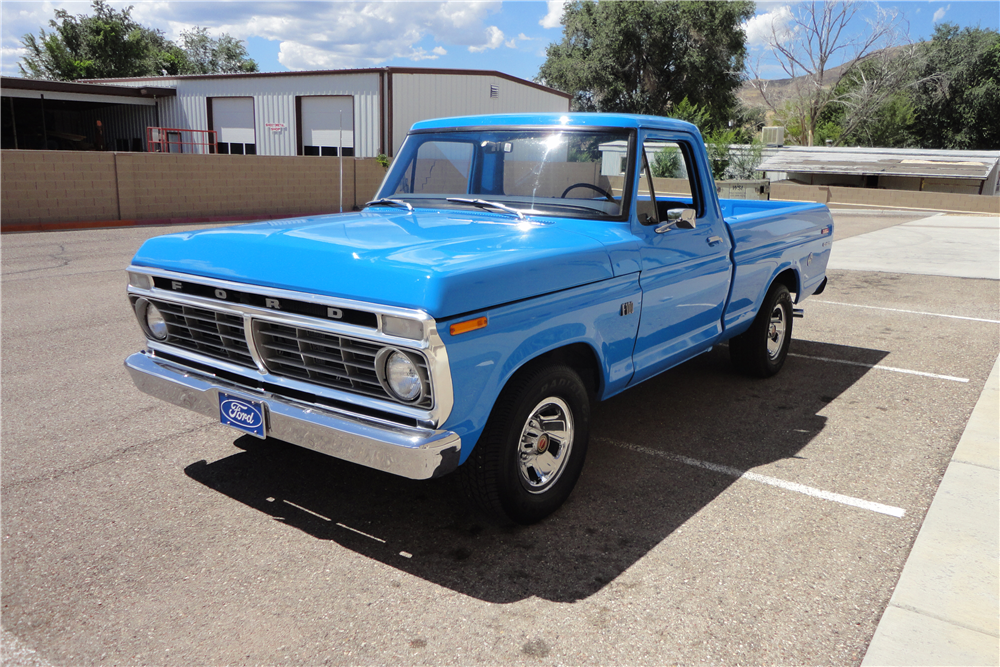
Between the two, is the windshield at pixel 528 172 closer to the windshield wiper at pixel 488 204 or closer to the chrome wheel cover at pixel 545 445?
the windshield wiper at pixel 488 204

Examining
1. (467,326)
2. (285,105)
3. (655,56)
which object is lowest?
(467,326)

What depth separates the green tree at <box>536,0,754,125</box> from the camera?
4684 centimetres

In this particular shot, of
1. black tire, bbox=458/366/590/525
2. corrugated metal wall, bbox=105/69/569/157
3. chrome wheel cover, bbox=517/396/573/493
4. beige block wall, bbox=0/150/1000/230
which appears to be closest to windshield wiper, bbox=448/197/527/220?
Result: black tire, bbox=458/366/590/525

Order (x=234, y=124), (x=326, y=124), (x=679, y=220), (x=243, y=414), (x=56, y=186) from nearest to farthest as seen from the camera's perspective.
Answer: (x=243, y=414)
(x=679, y=220)
(x=56, y=186)
(x=326, y=124)
(x=234, y=124)

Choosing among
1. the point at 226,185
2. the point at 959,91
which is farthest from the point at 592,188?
the point at 959,91

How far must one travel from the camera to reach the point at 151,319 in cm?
391

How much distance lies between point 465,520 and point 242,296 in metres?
1.52

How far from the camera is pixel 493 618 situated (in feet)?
9.50

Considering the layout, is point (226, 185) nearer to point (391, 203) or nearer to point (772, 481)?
point (391, 203)

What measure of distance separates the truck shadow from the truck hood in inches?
45.3

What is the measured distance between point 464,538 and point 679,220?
2.15 m

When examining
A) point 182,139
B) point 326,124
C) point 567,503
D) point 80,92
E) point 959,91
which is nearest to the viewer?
point 567,503

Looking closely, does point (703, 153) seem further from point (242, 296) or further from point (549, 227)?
point (242, 296)

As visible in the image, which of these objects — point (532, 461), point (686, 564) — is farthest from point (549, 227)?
point (686, 564)
